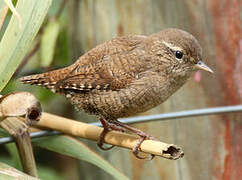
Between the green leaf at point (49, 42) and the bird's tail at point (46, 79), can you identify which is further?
the green leaf at point (49, 42)

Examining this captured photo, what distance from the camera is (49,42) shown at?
2.84 m

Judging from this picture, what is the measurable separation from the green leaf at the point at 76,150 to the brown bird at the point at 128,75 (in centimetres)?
13

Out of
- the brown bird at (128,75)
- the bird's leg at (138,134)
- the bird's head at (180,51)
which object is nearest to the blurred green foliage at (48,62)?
the brown bird at (128,75)

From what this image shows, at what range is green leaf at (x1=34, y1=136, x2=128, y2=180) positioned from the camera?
1.88 m

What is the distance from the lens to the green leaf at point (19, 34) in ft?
5.13

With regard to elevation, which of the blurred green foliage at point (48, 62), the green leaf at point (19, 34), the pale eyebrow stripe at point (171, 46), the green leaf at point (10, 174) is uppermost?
the blurred green foliage at point (48, 62)

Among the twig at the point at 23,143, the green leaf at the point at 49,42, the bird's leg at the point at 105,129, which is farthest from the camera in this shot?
the green leaf at the point at 49,42

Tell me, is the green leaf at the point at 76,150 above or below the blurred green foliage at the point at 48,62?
below

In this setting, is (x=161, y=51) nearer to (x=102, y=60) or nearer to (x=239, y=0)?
(x=102, y=60)

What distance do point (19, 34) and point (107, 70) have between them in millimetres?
648

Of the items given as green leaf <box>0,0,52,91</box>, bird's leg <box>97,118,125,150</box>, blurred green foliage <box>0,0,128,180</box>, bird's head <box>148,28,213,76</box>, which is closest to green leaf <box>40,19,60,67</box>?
blurred green foliage <box>0,0,128,180</box>

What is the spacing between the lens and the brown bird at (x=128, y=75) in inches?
81.7

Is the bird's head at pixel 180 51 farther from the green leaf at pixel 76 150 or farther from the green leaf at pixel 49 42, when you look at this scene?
the green leaf at pixel 49 42

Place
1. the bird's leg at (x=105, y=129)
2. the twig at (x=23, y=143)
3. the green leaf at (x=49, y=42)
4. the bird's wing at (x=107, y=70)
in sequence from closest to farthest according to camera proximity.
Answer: the twig at (x=23, y=143), the bird's leg at (x=105, y=129), the bird's wing at (x=107, y=70), the green leaf at (x=49, y=42)
